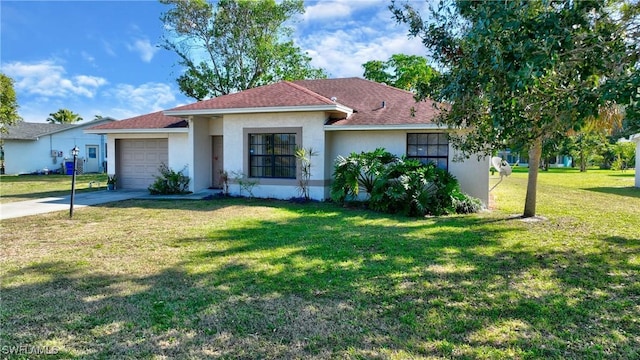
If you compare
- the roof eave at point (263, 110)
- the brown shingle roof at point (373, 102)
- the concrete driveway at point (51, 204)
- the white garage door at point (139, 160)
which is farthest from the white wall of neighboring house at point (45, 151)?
the brown shingle roof at point (373, 102)

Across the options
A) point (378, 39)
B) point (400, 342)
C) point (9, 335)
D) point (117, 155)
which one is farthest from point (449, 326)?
point (117, 155)

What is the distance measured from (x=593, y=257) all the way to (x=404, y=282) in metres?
3.82

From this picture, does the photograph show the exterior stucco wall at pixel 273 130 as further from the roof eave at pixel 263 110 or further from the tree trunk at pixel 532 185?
the tree trunk at pixel 532 185

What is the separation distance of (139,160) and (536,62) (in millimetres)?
16879

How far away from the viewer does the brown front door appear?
53.0ft

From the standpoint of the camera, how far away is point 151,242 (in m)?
7.23

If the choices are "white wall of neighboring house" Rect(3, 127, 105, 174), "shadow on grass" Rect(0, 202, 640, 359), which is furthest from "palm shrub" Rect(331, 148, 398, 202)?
"white wall of neighboring house" Rect(3, 127, 105, 174)

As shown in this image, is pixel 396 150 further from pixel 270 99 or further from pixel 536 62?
pixel 536 62

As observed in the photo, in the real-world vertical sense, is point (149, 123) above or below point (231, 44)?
below

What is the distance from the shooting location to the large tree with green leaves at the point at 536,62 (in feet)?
12.4

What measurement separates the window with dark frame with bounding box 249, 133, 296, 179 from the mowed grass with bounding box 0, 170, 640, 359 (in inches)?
194

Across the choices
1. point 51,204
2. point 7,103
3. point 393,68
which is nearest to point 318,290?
point 51,204

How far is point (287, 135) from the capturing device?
13719 mm

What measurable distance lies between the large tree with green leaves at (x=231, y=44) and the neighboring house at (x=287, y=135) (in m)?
13.3
